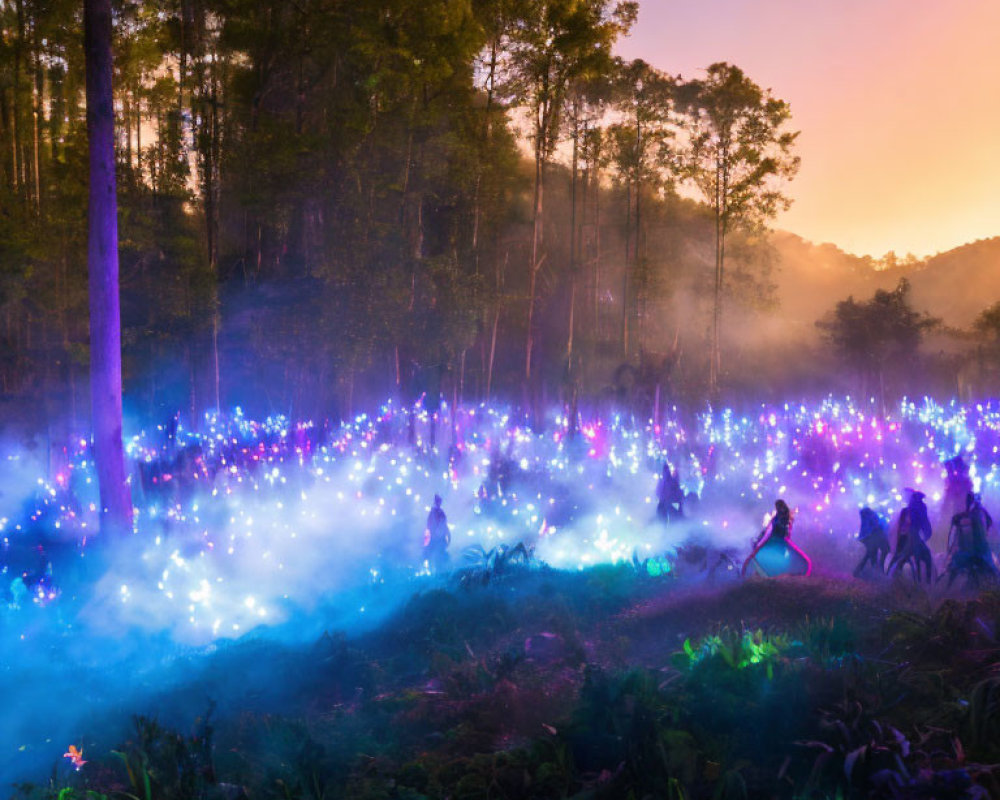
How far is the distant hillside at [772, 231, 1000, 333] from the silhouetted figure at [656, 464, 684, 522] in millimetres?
46445

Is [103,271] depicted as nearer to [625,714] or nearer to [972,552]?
[625,714]

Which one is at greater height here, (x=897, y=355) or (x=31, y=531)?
(x=897, y=355)

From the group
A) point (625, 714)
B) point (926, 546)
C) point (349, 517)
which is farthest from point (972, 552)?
point (349, 517)

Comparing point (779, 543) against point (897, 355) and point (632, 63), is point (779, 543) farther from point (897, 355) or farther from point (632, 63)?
point (897, 355)

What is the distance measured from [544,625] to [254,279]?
1820 cm

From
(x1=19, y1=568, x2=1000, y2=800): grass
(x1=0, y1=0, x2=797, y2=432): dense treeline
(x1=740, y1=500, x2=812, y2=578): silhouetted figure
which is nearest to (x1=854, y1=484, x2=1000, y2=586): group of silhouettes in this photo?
(x1=19, y1=568, x2=1000, y2=800): grass

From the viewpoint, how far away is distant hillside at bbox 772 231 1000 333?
67.6 m

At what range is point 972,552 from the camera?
9023mm

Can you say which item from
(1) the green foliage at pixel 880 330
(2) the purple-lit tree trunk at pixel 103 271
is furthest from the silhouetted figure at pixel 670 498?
(1) the green foliage at pixel 880 330

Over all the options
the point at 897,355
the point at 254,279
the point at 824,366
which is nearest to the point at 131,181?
the point at 254,279

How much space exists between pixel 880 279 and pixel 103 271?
82.8m

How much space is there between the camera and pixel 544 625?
9555 mm

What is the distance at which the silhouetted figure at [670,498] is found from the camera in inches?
534

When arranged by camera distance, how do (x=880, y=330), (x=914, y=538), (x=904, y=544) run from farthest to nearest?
(x=880, y=330) < (x=904, y=544) < (x=914, y=538)
